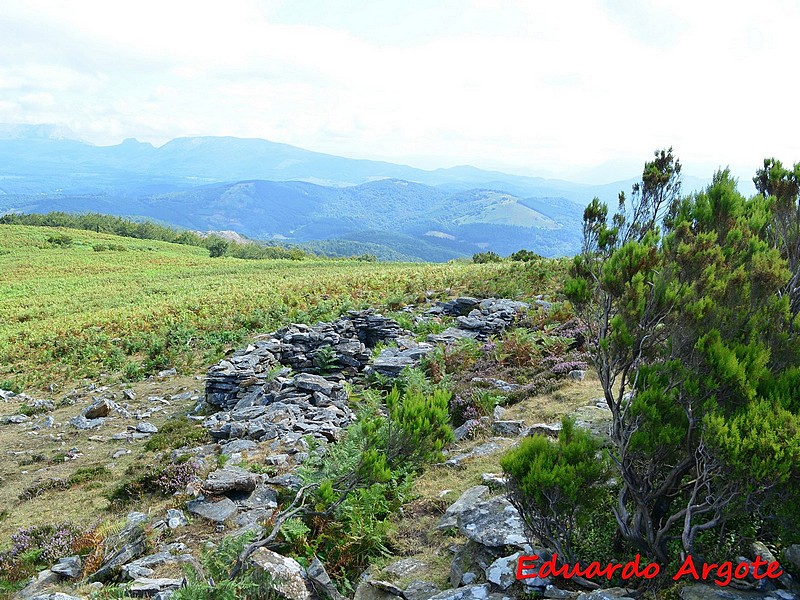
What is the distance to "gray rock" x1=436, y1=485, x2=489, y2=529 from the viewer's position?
23.1 ft

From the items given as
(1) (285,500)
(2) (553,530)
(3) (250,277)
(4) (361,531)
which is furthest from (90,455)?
(3) (250,277)

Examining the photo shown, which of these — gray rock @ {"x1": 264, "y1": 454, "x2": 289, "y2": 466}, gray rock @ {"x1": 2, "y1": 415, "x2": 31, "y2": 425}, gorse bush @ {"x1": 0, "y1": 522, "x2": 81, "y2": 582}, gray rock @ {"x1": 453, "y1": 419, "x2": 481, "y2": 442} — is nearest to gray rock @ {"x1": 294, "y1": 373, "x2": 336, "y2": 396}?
gray rock @ {"x1": 264, "y1": 454, "x2": 289, "y2": 466}

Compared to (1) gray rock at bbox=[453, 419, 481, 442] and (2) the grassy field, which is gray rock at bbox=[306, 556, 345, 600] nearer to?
(1) gray rock at bbox=[453, 419, 481, 442]

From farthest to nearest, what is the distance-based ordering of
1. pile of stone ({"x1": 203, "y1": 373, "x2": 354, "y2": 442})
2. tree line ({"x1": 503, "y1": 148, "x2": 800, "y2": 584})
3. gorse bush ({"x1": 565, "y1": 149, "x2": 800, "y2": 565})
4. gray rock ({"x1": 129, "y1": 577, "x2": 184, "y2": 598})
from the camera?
1. pile of stone ({"x1": 203, "y1": 373, "x2": 354, "y2": 442})
2. gray rock ({"x1": 129, "y1": 577, "x2": 184, "y2": 598})
3. tree line ({"x1": 503, "y1": 148, "x2": 800, "y2": 584})
4. gorse bush ({"x1": 565, "y1": 149, "x2": 800, "y2": 565})

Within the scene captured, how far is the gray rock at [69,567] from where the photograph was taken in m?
7.43

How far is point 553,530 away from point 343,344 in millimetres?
13044

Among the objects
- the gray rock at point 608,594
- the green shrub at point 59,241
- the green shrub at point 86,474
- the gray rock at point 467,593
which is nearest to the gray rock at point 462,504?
the gray rock at point 467,593

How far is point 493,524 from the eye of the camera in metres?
6.23

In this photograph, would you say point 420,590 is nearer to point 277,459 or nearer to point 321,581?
point 321,581

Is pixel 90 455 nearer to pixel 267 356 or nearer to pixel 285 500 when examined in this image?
pixel 267 356

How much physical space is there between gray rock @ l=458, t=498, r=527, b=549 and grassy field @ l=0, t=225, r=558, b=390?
16100 millimetres

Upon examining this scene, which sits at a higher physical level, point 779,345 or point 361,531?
point 779,345

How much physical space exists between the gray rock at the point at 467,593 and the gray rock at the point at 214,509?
439 centimetres

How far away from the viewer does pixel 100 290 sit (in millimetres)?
41938
